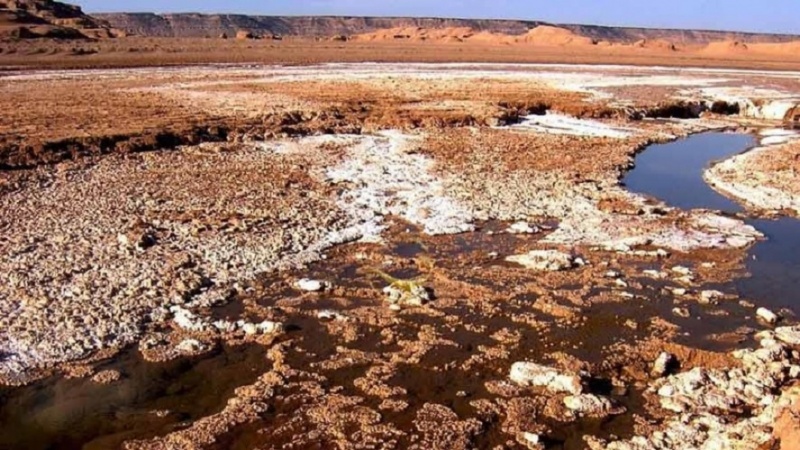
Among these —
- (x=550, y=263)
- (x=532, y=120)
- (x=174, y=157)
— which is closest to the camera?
(x=550, y=263)

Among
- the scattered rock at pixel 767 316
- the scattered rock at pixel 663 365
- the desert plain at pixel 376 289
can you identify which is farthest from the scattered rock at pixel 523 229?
the scattered rock at pixel 663 365

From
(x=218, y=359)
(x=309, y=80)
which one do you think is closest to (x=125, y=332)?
(x=218, y=359)

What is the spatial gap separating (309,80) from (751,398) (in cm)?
3008

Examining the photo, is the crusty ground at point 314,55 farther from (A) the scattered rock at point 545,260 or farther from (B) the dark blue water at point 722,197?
(A) the scattered rock at point 545,260

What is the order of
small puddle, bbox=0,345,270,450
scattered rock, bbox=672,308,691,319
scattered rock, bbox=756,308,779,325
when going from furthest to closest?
scattered rock, bbox=672,308,691,319, scattered rock, bbox=756,308,779,325, small puddle, bbox=0,345,270,450

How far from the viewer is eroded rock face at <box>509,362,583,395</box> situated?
7.64 m

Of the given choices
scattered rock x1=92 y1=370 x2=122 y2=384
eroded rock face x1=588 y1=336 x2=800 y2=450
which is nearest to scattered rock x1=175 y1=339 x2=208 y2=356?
scattered rock x1=92 y1=370 x2=122 y2=384

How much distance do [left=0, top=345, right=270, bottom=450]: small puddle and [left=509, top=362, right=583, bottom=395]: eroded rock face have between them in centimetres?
257

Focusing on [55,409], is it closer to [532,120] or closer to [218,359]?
[218,359]

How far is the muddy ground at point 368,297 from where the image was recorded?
7.13 metres

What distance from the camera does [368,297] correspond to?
393 inches

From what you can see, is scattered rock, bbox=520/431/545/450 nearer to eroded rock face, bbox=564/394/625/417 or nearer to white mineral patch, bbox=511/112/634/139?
eroded rock face, bbox=564/394/625/417

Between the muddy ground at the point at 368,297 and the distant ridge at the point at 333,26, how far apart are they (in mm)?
113627

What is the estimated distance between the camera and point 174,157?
17359mm
